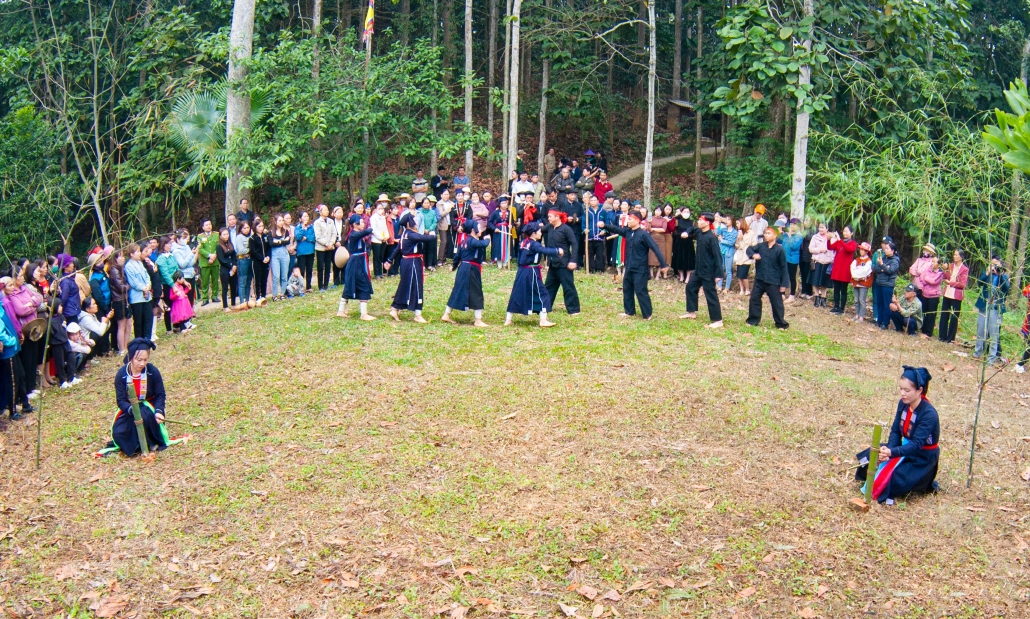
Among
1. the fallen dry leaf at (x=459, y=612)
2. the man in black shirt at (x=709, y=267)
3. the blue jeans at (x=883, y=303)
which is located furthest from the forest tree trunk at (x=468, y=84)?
the fallen dry leaf at (x=459, y=612)

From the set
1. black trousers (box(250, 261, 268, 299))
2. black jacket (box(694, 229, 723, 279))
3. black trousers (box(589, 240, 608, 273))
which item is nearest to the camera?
black jacket (box(694, 229, 723, 279))

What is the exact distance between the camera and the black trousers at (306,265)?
16953mm

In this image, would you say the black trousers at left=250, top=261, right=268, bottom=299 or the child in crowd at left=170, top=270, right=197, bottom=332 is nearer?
the child in crowd at left=170, top=270, right=197, bottom=332

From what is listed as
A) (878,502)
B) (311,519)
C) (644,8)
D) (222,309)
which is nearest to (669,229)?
(222,309)

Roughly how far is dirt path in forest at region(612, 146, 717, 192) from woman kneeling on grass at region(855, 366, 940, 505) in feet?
71.8

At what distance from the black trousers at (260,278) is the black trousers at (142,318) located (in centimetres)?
280

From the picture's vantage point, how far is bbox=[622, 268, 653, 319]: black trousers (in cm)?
1461

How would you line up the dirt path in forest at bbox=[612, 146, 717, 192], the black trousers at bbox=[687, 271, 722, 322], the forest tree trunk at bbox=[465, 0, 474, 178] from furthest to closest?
the dirt path in forest at bbox=[612, 146, 717, 192] → the forest tree trunk at bbox=[465, 0, 474, 178] → the black trousers at bbox=[687, 271, 722, 322]

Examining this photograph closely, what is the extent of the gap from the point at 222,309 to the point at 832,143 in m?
13.4

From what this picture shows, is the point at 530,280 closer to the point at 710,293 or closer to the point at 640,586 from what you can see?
the point at 710,293

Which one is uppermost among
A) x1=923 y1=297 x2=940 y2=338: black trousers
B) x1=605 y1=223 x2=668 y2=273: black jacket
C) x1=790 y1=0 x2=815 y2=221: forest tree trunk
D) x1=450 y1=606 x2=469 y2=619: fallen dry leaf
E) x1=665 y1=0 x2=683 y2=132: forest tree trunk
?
x1=665 y1=0 x2=683 y2=132: forest tree trunk

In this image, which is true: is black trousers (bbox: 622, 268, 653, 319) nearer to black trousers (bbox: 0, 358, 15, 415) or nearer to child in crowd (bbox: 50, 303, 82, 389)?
child in crowd (bbox: 50, 303, 82, 389)

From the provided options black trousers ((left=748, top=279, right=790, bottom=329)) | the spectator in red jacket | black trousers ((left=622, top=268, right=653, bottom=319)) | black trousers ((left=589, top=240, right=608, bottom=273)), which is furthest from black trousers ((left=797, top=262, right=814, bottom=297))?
black trousers ((left=622, top=268, right=653, bottom=319))

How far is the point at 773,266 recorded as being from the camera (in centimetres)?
1461
